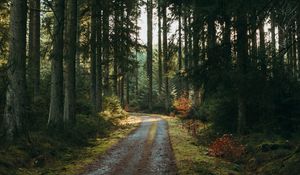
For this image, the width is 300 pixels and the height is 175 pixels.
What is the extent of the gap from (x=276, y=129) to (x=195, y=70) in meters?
4.24

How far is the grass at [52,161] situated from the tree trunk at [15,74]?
93cm

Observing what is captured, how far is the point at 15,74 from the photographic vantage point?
13.5 meters

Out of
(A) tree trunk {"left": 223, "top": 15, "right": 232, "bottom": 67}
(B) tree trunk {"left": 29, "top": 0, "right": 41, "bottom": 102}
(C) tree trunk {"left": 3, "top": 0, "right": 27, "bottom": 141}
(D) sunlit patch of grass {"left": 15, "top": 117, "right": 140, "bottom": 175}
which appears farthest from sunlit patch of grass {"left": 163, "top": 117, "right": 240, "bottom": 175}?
(B) tree trunk {"left": 29, "top": 0, "right": 41, "bottom": 102}

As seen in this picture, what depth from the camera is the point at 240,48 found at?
1598 centimetres

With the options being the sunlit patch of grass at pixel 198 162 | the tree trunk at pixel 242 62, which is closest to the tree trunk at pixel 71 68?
the sunlit patch of grass at pixel 198 162

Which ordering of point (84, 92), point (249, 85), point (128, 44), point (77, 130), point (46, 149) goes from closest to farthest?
point (249, 85)
point (46, 149)
point (77, 130)
point (128, 44)
point (84, 92)

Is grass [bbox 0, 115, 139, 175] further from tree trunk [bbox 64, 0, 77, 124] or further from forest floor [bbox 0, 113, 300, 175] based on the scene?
tree trunk [bbox 64, 0, 77, 124]

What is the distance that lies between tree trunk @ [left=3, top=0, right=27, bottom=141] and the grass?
93 cm

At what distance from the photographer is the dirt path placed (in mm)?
12018

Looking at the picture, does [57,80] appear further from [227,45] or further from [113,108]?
[113,108]

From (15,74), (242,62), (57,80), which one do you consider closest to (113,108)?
(57,80)

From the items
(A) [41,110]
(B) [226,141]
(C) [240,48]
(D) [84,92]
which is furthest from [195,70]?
(D) [84,92]

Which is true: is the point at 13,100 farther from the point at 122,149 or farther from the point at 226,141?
the point at 226,141

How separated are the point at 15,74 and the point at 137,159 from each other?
4.73 metres
